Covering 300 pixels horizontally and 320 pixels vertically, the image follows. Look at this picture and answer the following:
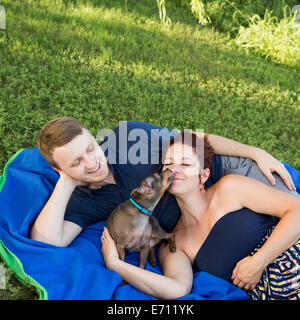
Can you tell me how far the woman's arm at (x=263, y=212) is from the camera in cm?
270

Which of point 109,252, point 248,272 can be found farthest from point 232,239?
point 109,252

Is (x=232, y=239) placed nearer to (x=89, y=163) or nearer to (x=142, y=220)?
(x=142, y=220)

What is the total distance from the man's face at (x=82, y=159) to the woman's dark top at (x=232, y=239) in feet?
3.33

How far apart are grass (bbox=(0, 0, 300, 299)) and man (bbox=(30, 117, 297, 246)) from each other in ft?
4.81

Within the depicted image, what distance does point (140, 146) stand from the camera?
348 centimetres

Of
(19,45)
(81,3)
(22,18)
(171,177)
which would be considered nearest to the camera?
(171,177)

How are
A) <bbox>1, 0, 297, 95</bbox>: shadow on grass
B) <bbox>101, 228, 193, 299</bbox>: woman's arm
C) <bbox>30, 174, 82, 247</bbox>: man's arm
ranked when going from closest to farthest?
1. <bbox>101, 228, 193, 299</bbox>: woman's arm
2. <bbox>30, 174, 82, 247</bbox>: man's arm
3. <bbox>1, 0, 297, 95</bbox>: shadow on grass

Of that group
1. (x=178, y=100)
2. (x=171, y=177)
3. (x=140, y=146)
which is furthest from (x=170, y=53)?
(x=171, y=177)

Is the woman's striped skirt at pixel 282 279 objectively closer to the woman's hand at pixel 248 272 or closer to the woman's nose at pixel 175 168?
the woman's hand at pixel 248 272

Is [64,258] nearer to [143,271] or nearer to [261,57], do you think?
[143,271]

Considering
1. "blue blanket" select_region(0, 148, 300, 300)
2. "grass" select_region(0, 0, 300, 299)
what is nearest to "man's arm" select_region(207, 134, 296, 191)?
"blue blanket" select_region(0, 148, 300, 300)

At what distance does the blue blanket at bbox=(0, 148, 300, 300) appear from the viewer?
280 centimetres

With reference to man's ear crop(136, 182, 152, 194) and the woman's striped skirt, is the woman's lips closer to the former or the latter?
man's ear crop(136, 182, 152, 194)

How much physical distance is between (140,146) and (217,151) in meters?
0.70
